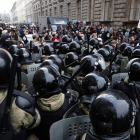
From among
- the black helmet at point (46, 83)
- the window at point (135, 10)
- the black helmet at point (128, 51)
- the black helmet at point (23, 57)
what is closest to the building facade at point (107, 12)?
the window at point (135, 10)

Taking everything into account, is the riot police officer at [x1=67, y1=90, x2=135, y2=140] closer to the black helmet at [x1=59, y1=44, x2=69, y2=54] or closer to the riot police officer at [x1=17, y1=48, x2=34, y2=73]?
the riot police officer at [x1=17, y1=48, x2=34, y2=73]

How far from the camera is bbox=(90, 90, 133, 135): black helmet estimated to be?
1.10 metres

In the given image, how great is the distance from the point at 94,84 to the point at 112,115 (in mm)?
837

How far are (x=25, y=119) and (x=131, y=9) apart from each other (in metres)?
14.6

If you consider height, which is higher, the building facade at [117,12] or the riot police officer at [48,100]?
the building facade at [117,12]

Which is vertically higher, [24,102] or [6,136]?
[24,102]

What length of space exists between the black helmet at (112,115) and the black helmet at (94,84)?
76cm

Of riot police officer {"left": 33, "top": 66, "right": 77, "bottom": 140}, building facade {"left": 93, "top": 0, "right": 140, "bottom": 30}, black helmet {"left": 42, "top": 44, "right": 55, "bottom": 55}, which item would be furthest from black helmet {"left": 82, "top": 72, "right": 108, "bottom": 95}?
building facade {"left": 93, "top": 0, "right": 140, "bottom": 30}

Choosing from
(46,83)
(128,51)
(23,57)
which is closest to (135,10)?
→ (128,51)

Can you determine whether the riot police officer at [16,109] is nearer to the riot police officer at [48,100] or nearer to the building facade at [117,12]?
the riot police officer at [48,100]

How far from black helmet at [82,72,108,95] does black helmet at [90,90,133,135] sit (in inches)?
29.8

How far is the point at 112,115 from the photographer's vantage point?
1.10 metres

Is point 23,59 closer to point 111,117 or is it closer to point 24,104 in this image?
point 24,104

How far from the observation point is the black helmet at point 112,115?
1101mm
